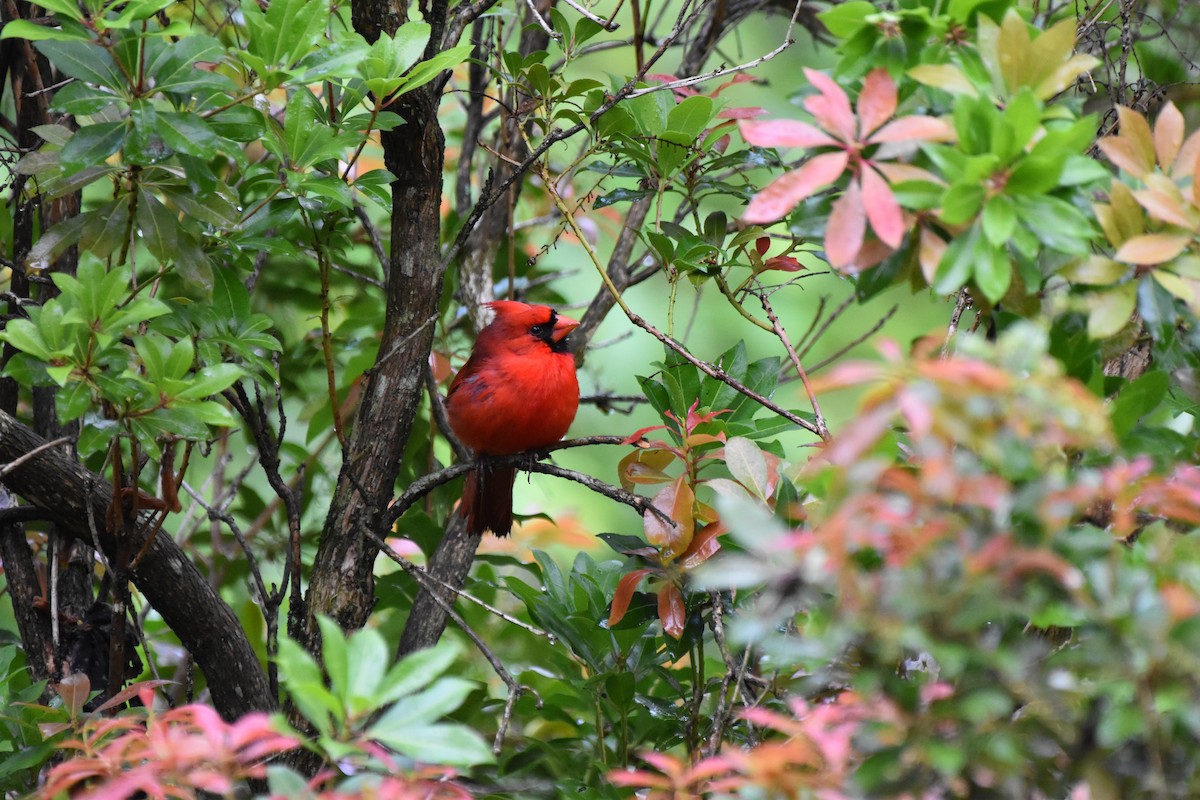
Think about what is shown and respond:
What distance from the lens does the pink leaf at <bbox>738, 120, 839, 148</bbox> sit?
1.22 meters

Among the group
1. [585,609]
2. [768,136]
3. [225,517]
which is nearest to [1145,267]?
[768,136]

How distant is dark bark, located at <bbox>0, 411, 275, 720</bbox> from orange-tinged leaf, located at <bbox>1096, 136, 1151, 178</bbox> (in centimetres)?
150

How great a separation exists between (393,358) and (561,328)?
2.99ft

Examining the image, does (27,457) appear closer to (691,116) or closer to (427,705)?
(427,705)

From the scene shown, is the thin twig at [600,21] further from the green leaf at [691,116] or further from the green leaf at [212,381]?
the green leaf at [212,381]

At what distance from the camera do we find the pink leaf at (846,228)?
121cm

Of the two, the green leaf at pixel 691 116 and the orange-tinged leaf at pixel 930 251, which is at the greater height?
the green leaf at pixel 691 116

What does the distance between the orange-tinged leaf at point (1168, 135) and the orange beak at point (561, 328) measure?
1.82 metres

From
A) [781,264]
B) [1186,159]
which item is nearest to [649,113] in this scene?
[781,264]

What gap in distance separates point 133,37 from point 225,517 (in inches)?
33.5

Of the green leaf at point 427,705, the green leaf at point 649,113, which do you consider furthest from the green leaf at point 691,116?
the green leaf at point 427,705

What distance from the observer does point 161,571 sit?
197cm

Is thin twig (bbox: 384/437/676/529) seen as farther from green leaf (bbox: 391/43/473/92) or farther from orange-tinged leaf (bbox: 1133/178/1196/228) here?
orange-tinged leaf (bbox: 1133/178/1196/228)

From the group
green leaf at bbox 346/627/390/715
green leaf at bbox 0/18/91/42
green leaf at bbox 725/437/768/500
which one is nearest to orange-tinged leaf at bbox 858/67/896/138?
green leaf at bbox 725/437/768/500
